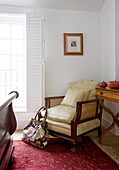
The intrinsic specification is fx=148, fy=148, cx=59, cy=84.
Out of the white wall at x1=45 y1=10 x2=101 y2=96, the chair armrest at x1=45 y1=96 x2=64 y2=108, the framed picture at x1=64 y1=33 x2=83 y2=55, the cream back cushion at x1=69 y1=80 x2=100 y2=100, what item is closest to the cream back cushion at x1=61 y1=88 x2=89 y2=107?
the cream back cushion at x1=69 y1=80 x2=100 y2=100

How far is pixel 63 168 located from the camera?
170cm

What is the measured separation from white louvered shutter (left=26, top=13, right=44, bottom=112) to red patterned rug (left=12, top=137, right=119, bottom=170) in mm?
964

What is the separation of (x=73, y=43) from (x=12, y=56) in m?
1.41

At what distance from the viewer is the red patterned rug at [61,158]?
1720 mm

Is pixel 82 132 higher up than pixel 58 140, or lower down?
higher up

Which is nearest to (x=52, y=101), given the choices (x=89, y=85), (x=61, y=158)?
(x=89, y=85)

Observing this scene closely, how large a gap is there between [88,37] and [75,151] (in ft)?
7.74

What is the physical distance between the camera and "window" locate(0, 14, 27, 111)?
3.33 metres

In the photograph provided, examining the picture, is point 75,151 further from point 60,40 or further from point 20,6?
point 20,6

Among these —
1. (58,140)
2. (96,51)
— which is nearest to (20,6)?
(96,51)

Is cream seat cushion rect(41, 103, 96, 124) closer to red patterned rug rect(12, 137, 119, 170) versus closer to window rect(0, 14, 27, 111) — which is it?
red patterned rug rect(12, 137, 119, 170)

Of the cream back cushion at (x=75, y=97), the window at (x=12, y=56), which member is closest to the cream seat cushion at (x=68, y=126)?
the cream back cushion at (x=75, y=97)

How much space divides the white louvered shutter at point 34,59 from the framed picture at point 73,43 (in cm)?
55

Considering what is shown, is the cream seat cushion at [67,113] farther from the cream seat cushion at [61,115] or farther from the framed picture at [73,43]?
the framed picture at [73,43]
